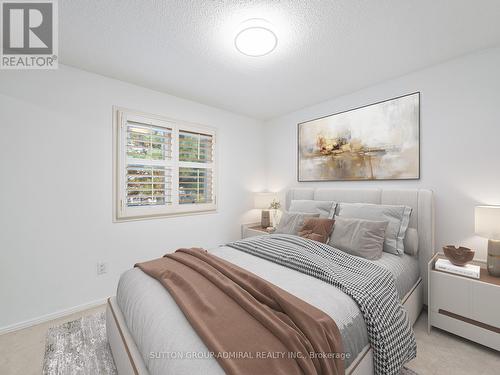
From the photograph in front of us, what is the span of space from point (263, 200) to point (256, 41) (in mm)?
2304

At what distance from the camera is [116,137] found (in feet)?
8.25

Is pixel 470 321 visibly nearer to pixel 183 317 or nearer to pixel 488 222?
pixel 488 222

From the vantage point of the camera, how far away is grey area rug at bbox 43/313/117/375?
1.50m

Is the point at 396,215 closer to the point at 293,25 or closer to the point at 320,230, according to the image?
the point at 320,230

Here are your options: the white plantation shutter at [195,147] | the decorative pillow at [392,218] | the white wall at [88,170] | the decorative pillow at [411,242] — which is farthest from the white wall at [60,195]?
the decorative pillow at [411,242]

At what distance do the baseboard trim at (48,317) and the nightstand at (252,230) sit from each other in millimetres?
1998

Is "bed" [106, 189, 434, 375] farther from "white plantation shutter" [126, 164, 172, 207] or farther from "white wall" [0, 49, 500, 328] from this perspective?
"white plantation shutter" [126, 164, 172, 207]

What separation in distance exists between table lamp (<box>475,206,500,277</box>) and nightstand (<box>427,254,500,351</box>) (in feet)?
0.32

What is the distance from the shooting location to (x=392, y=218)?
2174 millimetres

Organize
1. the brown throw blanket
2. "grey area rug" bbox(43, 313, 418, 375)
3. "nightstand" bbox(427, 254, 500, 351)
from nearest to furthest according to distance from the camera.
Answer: the brown throw blanket < "grey area rug" bbox(43, 313, 418, 375) < "nightstand" bbox(427, 254, 500, 351)

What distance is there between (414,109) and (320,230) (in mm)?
1625

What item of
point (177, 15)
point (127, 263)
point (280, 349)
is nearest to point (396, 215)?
point (280, 349)

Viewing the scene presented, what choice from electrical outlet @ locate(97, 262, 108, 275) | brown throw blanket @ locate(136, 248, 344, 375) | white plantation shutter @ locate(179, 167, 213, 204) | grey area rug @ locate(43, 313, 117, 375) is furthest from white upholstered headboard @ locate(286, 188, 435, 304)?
electrical outlet @ locate(97, 262, 108, 275)

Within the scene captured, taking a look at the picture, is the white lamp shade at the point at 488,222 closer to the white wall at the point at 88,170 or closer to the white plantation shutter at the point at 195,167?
the white wall at the point at 88,170
